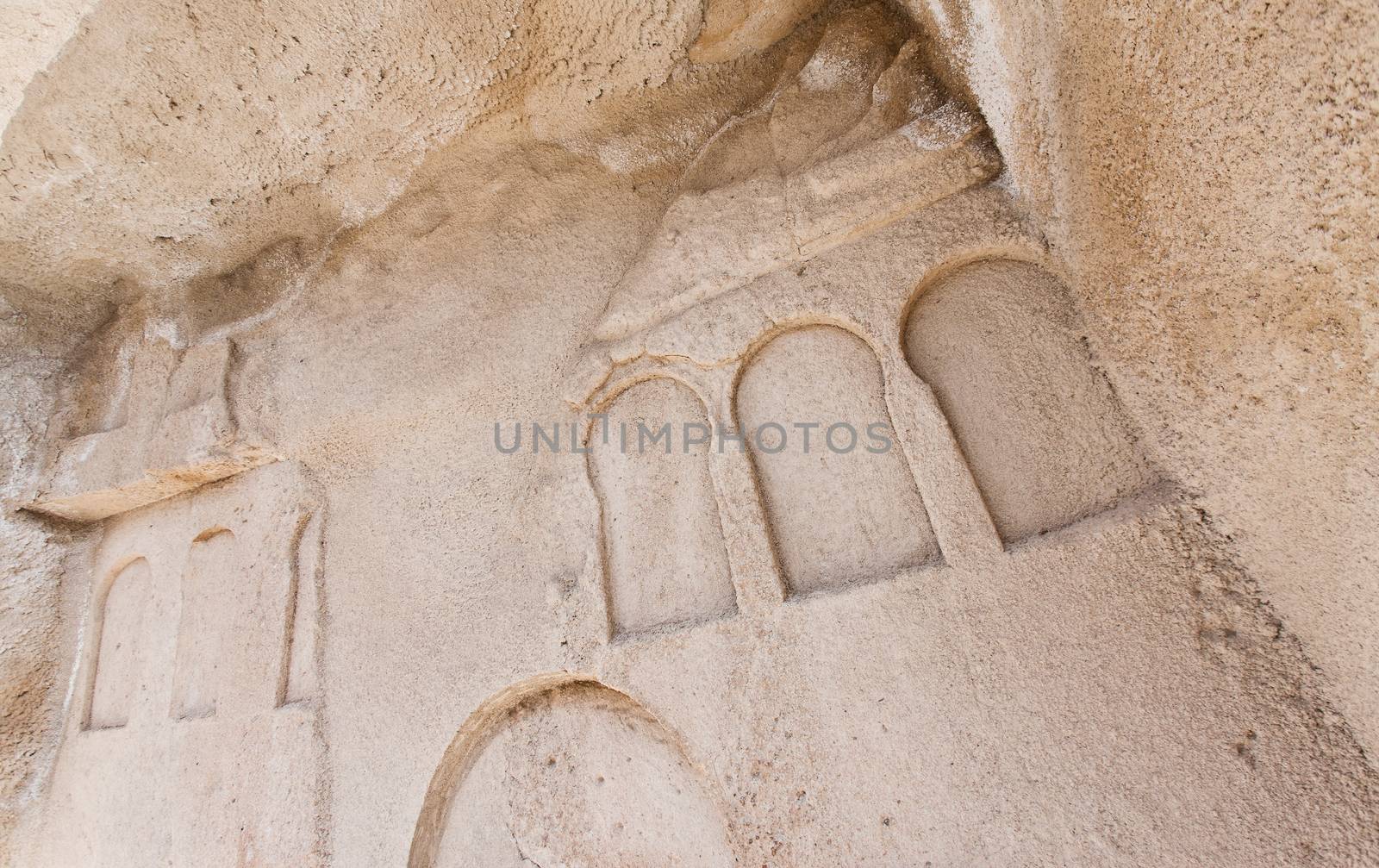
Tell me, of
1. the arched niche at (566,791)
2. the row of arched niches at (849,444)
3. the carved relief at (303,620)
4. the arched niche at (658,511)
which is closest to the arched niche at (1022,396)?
the row of arched niches at (849,444)

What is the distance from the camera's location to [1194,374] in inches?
71.0

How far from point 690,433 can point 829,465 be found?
18.0 inches

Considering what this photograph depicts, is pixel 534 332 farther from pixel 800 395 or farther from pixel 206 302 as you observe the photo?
pixel 206 302

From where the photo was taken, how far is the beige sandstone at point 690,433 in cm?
161

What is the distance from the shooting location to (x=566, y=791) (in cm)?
237

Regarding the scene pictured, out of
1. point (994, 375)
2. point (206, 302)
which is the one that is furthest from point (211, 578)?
point (994, 375)

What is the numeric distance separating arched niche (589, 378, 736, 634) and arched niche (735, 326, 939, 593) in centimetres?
20

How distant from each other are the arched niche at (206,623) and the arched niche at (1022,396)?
272 cm

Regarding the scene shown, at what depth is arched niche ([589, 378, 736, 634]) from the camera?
231cm

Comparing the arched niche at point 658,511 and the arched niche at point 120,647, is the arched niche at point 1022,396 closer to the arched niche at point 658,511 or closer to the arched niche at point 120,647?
the arched niche at point 658,511

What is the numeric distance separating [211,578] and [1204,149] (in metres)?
3.57

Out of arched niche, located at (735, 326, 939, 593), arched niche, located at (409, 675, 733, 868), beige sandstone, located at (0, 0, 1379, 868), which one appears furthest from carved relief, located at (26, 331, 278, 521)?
arched niche, located at (735, 326, 939, 593)

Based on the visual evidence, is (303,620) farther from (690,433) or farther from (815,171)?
(815,171)

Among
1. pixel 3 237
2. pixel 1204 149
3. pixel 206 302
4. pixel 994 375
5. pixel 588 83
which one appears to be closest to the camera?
pixel 1204 149
